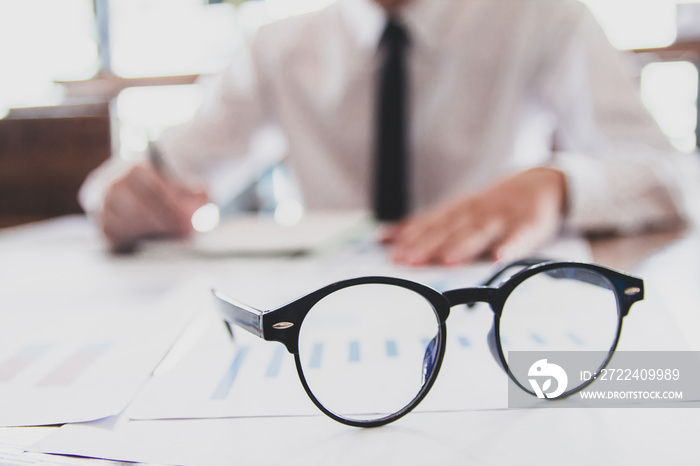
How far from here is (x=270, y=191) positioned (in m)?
2.05

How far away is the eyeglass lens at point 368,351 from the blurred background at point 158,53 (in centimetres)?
125

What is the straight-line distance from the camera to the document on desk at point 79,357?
206 mm

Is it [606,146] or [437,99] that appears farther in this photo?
[437,99]

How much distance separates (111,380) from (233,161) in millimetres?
763

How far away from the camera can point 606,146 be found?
0.71m

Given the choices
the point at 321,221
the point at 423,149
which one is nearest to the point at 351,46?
the point at 423,149

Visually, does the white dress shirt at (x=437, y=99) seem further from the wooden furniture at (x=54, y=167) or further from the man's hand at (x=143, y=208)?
the wooden furniture at (x=54, y=167)

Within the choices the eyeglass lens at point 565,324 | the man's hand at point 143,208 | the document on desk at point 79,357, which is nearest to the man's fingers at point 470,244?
the eyeglass lens at point 565,324

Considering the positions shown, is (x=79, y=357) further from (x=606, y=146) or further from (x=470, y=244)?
(x=606, y=146)

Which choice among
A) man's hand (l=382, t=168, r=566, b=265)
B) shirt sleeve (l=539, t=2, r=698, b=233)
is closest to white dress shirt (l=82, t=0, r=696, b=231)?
shirt sleeve (l=539, t=2, r=698, b=233)

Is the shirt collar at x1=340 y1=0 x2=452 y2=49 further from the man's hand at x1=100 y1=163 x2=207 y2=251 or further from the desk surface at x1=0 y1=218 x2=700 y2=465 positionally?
the desk surface at x1=0 y1=218 x2=700 y2=465

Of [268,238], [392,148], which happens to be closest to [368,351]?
[268,238]

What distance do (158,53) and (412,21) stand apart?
147 cm

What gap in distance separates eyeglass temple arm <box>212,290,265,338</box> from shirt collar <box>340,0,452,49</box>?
2.10ft
